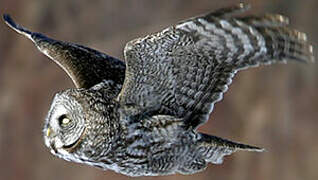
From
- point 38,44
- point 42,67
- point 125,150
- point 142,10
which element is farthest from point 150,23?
point 125,150

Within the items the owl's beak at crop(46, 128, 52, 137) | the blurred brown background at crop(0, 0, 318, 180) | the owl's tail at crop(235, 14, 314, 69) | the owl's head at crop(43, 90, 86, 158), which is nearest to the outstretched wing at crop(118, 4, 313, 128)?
the owl's tail at crop(235, 14, 314, 69)

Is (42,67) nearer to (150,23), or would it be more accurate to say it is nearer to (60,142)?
(150,23)

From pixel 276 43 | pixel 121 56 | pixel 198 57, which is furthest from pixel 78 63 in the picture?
pixel 121 56

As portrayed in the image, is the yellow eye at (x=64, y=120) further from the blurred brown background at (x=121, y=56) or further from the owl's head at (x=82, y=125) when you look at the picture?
the blurred brown background at (x=121, y=56)

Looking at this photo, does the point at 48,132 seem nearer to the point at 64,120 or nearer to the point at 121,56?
the point at 64,120

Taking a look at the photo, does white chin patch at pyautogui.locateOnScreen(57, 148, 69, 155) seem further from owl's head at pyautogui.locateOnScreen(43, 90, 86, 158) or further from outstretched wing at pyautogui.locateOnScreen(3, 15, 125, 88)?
outstretched wing at pyautogui.locateOnScreen(3, 15, 125, 88)

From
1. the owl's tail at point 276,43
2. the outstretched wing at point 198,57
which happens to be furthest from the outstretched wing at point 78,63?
the owl's tail at point 276,43
